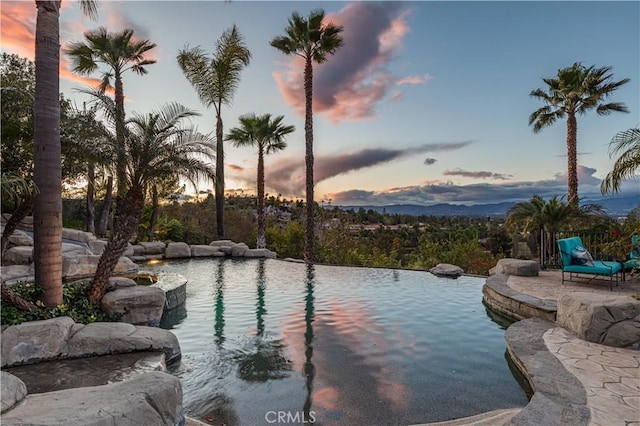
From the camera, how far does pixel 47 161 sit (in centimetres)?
552

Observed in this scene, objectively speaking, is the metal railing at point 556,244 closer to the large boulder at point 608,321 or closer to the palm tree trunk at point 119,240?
the large boulder at point 608,321

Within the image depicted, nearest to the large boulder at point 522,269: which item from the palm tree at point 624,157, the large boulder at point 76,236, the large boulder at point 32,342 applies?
the palm tree at point 624,157

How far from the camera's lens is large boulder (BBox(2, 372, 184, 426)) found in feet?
6.70

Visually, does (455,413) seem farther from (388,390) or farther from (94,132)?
(94,132)

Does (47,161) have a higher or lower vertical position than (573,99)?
lower

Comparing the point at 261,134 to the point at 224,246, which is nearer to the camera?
the point at 224,246

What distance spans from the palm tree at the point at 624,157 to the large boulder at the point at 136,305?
9436 mm

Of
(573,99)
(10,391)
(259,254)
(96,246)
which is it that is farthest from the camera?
(259,254)

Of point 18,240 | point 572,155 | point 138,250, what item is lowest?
point 138,250

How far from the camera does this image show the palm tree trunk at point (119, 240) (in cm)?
641

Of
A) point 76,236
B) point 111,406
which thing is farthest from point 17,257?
point 111,406

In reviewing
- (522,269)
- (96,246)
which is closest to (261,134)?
(96,246)

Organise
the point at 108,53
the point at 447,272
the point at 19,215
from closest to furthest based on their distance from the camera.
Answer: the point at 19,215 → the point at 447,272 → the point at 108,53

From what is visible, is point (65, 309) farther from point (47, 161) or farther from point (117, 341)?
point (47, 161)
